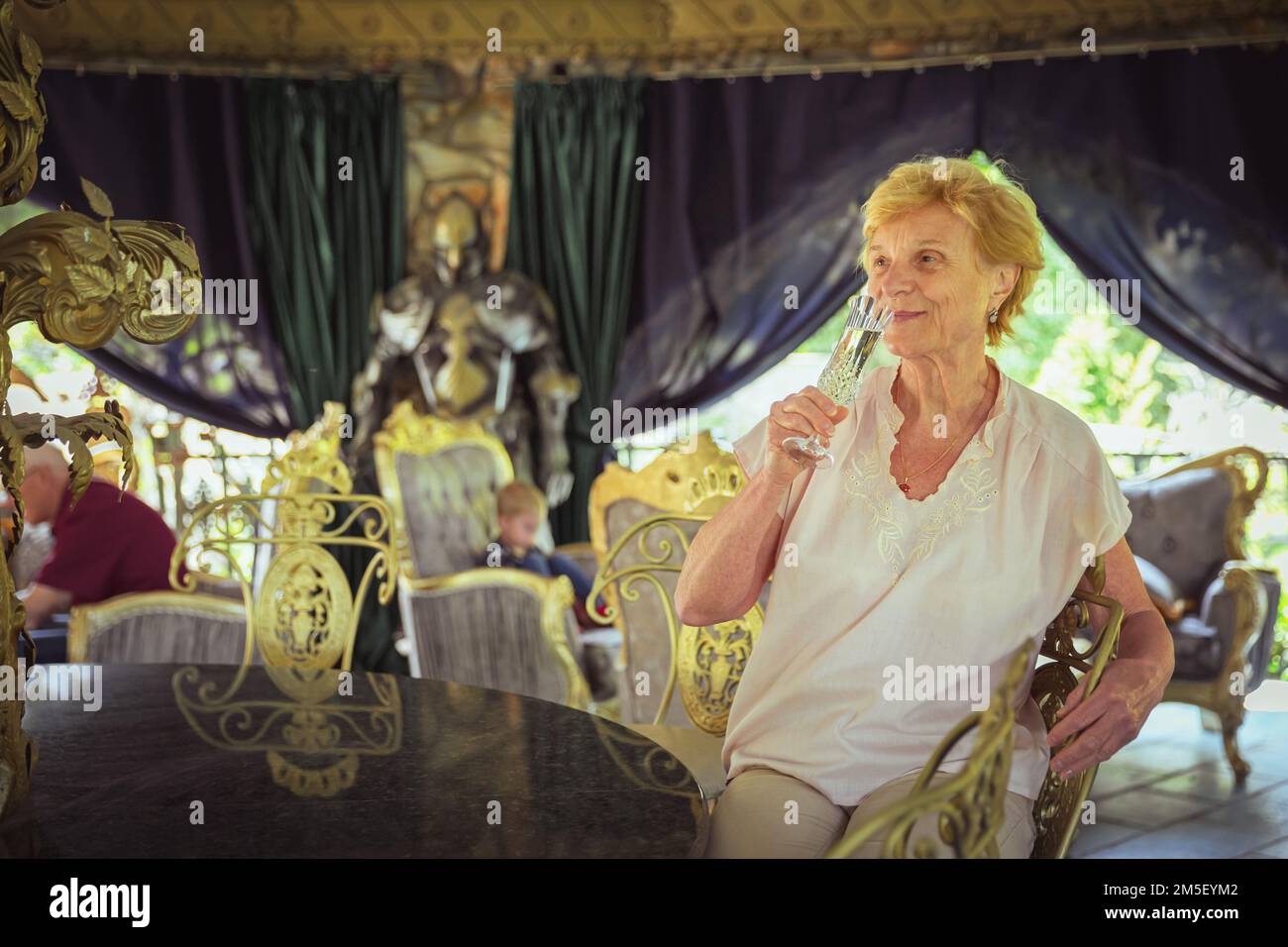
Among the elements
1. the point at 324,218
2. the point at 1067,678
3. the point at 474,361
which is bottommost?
the point at 1067,678

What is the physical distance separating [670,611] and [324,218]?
3967mm

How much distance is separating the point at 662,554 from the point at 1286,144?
374cm

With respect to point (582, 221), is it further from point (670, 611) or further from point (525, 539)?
point (670, 611)

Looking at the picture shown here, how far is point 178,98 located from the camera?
17.5 feet

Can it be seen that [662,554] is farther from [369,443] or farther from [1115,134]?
[1115,134]

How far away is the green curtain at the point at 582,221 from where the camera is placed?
5418 mm

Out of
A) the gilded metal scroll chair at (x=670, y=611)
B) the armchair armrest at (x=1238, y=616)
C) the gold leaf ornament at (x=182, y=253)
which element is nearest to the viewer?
the gold leaf ornament at (x=182, y=253)

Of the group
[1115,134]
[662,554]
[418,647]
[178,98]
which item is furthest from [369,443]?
[1115,134]

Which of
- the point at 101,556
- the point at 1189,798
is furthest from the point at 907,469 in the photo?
the point at 101,556

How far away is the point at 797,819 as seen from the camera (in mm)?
1319

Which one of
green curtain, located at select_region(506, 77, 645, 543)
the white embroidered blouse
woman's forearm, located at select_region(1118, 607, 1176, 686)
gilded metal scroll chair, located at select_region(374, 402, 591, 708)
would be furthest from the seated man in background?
woman's forearm, located at select_region(1118, 607, 1176, 686)

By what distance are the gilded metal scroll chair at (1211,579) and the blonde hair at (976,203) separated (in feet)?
8.53

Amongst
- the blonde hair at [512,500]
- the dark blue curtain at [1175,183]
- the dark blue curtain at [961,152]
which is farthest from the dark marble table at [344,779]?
the dark blue curtain at [1175,183]

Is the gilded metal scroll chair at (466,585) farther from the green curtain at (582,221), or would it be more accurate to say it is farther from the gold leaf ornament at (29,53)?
the gold leaf ornament at (29,53)
